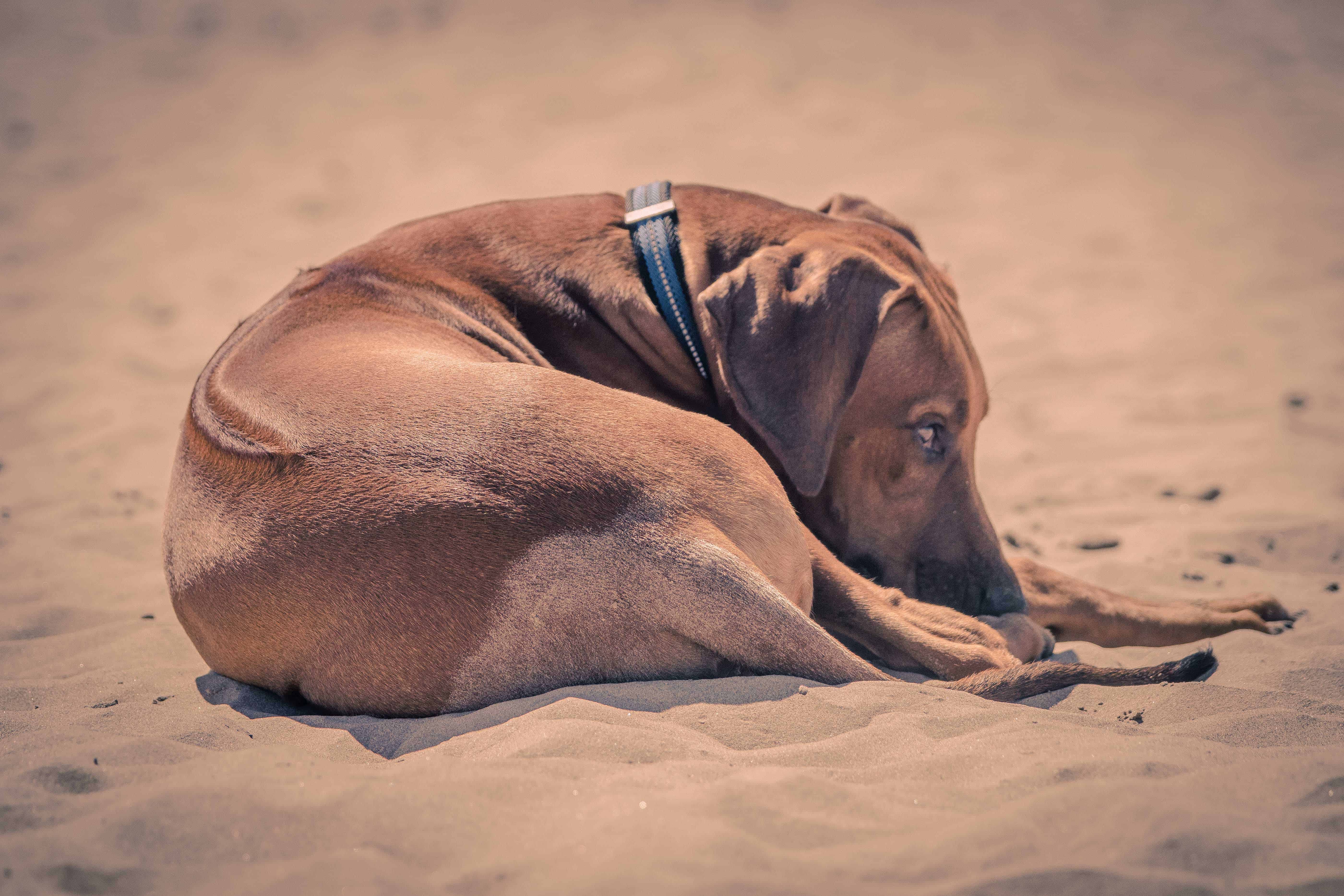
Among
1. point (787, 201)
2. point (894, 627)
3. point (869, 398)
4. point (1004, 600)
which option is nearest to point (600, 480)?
point (894, 627)

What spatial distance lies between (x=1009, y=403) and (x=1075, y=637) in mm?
3073

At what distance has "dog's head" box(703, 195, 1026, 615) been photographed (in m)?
3.00

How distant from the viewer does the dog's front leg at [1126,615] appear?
11.2ft

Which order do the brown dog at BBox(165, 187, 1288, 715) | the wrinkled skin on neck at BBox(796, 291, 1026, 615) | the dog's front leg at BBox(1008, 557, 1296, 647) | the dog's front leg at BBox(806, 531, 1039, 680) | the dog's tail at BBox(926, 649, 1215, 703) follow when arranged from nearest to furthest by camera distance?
the brown dog at BBox(165, 187, 1288, 715)
the dog's tail at BBox(926, 649, 1215, 703)
the dog's front leg at BBox(806, 531, 1039, 680)
the wrinkled skin on neck at BBox(796, 291, 1026, 615)
the dog's front leg at BBox(1008, 557, 1296, 647)

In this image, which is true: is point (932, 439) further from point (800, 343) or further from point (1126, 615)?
point (1126, 615)

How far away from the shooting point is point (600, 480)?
2312 millimetres

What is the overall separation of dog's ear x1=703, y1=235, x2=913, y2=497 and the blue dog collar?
0.17 meters

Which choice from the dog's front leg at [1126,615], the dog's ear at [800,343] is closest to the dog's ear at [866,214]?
the dog's ear at [800,343]

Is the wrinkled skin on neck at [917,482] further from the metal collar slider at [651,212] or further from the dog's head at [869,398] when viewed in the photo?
the metal collar slider at [651,212]

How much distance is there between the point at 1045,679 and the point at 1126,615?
1.06m

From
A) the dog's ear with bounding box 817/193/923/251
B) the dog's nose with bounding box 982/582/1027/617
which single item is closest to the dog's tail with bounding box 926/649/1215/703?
the dog's nose with bounding box 982/582/1027/617

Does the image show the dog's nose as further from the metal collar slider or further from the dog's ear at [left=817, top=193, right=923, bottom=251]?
the metal collar slider

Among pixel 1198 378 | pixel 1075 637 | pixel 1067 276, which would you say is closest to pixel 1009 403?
pixel 1198 378

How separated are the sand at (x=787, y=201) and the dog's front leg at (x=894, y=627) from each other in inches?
8.6
